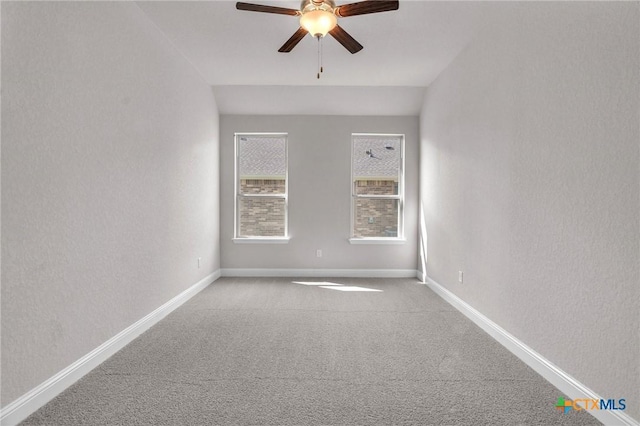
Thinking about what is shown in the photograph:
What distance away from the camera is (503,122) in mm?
2629

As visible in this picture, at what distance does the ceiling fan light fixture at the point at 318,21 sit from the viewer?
7.52 ft

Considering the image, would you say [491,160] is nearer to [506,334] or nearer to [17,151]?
[506,334]

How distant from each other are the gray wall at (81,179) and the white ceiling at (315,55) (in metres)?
0.42

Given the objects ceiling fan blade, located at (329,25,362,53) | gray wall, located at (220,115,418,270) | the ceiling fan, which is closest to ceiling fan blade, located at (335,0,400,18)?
the ceiling fan

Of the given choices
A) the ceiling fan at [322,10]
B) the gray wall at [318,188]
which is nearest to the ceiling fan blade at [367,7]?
the ceiling fan at [322,10]

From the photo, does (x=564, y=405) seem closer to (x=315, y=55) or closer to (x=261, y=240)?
(x=315, y=55)

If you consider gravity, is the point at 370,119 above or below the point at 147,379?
above

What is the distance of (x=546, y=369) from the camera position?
6.77 ft

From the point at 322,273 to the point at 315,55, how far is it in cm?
305

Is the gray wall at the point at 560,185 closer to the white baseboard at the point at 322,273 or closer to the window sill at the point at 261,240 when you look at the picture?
the white baseboard at the point at 322,273

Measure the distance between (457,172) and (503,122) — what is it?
37.9 inches

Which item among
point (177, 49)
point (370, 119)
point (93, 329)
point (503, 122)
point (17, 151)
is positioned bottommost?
point (93, 329)

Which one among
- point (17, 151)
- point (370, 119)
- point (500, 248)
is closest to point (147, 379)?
point (17, 151)

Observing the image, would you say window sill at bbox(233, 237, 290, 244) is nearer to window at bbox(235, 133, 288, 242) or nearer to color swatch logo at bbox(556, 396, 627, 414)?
window at bbox(235, 133, 288, 242)
